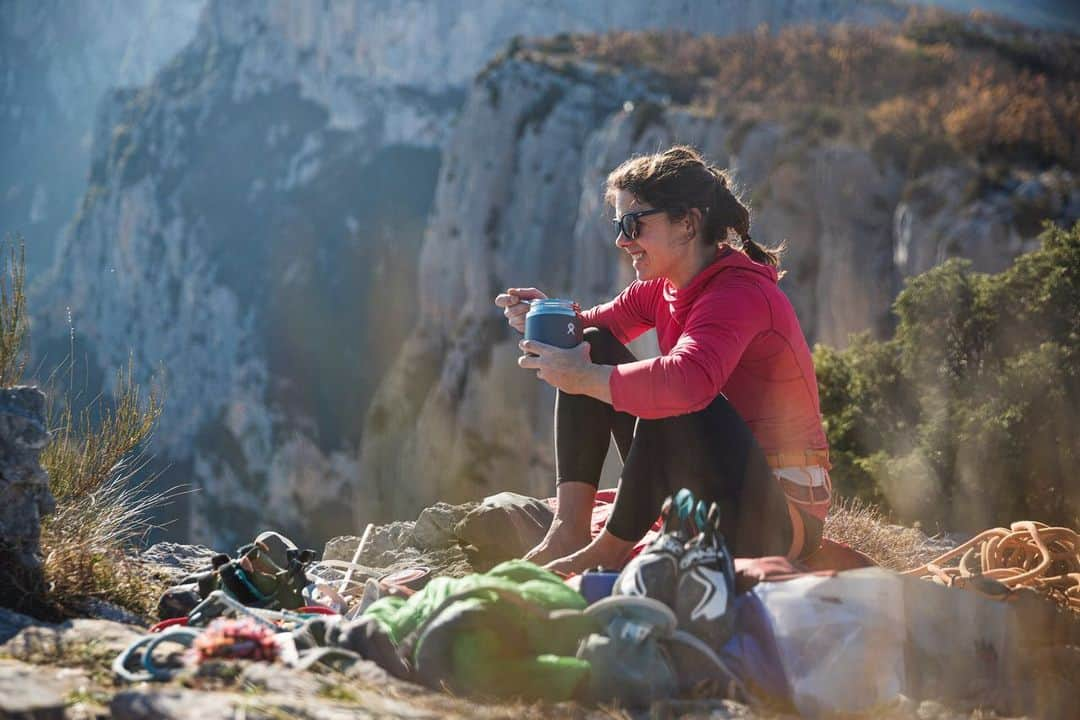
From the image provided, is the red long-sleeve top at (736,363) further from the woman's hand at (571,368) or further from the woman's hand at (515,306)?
the woman's hand at (515,306)

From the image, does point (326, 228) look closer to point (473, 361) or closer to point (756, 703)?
point (473, 361)

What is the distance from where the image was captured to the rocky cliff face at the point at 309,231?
94.1 feet

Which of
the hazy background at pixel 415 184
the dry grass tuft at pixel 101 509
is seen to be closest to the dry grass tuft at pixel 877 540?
the hazy background at pixel 415 184

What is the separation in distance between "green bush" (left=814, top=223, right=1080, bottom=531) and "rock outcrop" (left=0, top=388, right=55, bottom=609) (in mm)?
6303

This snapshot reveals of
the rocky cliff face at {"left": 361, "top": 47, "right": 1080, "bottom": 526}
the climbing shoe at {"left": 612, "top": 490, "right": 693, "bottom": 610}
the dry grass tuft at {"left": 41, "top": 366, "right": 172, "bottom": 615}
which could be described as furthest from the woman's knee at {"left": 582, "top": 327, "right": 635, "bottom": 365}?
the rocky cliff face at {"left": 361, "top": 47, "right": 1080, "bottom": 526}

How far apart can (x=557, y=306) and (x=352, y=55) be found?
4953 centimetres

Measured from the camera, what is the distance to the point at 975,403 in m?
7.97

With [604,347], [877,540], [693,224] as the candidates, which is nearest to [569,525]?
[604,347]

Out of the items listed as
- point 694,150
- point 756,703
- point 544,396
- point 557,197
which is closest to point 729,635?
point 756,703

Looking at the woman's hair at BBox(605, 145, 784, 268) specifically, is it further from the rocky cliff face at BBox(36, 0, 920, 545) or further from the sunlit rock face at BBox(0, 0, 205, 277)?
the sunlit rock face at BBox(0, 0, 205, 277)

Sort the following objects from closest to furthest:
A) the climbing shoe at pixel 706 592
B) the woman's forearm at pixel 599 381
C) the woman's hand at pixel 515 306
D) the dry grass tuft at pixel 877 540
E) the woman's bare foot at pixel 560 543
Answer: the climbing shoe at pixel 706 592
the woman's forearm at pixel 599 381
the woman's bare foot at pixel 560 543
the woman's hand at pixel 515 306
the dry grass tuft at pixel 877 540

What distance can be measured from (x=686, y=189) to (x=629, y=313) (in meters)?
0.72

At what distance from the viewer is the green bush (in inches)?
294

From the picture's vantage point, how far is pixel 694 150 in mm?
3490
